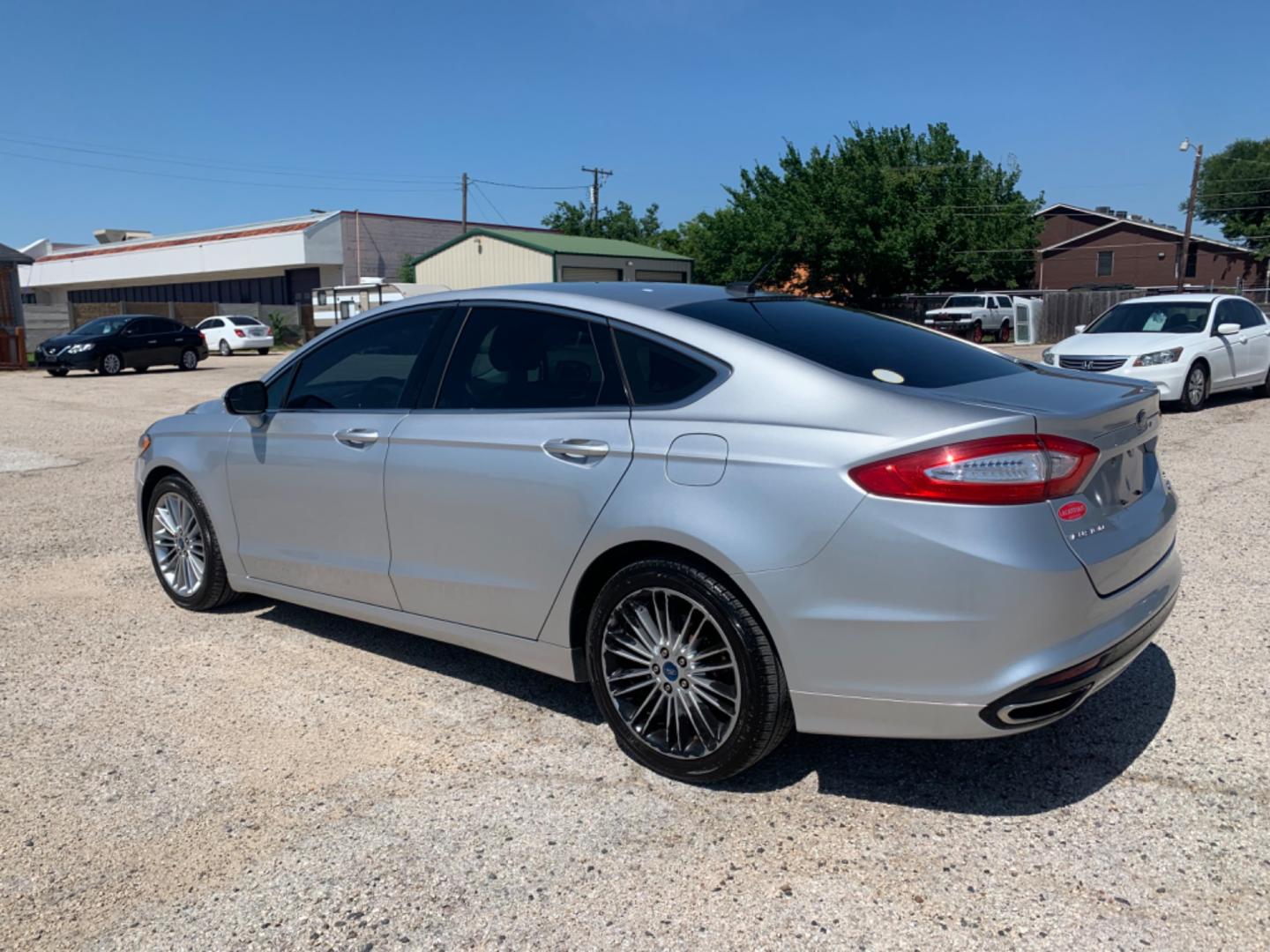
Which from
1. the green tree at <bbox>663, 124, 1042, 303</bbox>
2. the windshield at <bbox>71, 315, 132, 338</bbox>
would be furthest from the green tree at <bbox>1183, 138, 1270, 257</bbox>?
the windshield at <bbox>71, 315, 132, 338</bbox>

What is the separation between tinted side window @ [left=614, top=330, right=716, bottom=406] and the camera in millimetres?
3457

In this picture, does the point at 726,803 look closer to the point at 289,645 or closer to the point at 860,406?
the point at 860,406

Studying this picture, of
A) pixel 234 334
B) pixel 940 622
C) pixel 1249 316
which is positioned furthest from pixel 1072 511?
pixel 234 334

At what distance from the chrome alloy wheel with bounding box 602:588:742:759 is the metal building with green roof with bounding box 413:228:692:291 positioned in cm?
3566

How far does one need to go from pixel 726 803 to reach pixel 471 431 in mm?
1656

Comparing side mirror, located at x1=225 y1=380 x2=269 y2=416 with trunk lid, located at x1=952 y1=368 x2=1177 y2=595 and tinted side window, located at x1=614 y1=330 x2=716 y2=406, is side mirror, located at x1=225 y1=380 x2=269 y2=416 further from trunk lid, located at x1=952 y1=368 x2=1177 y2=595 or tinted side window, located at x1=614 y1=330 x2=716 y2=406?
trunk lid, located at x1=952 y1=368 x2=1177 y2=595

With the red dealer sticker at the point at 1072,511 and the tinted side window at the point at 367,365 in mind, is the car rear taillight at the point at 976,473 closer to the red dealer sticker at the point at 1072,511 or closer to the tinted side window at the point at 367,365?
the red dealer sticker at the point at 1072,511

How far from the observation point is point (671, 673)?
3.44 m

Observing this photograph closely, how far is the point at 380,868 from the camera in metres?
3.03

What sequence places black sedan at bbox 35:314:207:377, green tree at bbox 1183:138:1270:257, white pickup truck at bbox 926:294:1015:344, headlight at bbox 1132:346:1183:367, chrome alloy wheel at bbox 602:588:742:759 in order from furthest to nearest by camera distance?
green tree at bbox 1183:138:1270:257, white pickup truck at bbox 926:294:1015:344, black sedan at bbox 35:314:207:377, headlight at bbox 1132:346:1183:367, chrome alloy wheel at bbox 602:588:742:759

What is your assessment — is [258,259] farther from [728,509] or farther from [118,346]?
[728,509]

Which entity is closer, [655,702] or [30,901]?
[30,901]

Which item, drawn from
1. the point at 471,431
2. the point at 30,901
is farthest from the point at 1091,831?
the point at 30,901

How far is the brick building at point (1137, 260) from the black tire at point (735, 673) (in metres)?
64.6
